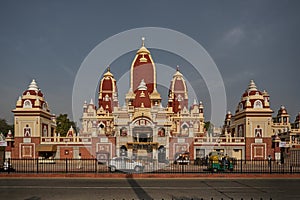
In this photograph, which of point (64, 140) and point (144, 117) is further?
point (64, 140)

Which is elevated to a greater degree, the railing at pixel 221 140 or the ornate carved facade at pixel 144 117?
the ornate carved facade at pixel 144 117

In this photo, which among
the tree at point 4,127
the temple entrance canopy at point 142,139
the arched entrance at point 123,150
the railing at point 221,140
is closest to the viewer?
the temple entrance canopy at point 142,139

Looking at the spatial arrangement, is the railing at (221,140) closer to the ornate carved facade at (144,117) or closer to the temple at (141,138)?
the temple at (141,138)

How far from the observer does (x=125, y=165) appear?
83.6 ft

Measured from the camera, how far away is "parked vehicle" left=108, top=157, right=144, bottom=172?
2544cm

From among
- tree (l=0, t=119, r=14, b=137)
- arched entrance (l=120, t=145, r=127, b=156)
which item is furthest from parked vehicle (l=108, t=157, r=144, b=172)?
tree (l=0, t=119, r=14, b=137)

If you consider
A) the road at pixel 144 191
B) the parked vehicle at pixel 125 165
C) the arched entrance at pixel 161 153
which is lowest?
the arched entrance at pixel 161 153

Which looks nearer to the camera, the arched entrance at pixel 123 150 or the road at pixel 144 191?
the road at pixel 144 191

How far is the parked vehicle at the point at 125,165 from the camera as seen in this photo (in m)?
25.4

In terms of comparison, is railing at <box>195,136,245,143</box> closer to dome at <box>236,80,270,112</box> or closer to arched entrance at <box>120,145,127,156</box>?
dome at <box>236,80,270,112</box>

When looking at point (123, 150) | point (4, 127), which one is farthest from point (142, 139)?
point (4, 127)

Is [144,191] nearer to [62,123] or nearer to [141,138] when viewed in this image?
[141,138]

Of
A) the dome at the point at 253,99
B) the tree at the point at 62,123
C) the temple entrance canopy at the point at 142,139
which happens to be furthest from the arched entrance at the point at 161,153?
the tree at the point at 62,123

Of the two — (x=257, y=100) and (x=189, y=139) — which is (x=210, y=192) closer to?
(x=189, y=139)
